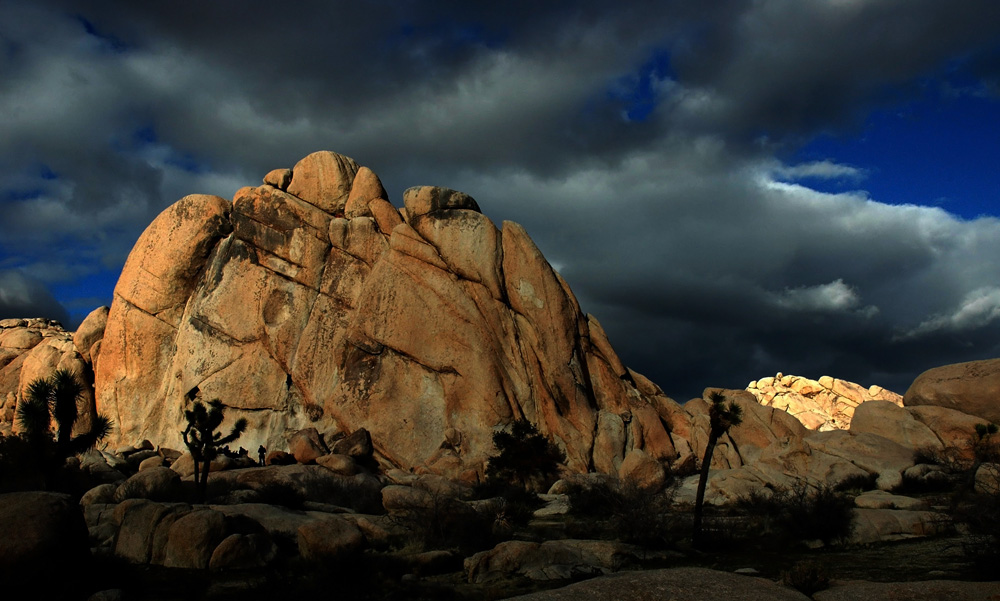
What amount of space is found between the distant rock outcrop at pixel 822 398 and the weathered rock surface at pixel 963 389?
92.9 feet

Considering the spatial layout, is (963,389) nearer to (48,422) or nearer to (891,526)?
(891,526)

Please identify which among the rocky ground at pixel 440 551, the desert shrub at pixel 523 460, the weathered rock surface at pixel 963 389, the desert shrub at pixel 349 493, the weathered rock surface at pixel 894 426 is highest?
the weathered rock surface at pixel 963 389

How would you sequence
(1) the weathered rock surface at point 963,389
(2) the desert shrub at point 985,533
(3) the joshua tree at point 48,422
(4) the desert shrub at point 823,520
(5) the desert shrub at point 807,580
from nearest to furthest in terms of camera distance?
1. (5) the desert shrub at point 807,580
2. (2) the desert shrub at point 985,533
3. (4) the desert shrub at point 823,520
4. (3) the joshua tree at point 48,422
5. (1) the weathered rock surface at point 963,389

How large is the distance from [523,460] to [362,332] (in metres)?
14.5

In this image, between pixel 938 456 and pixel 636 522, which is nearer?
pixel 636 522

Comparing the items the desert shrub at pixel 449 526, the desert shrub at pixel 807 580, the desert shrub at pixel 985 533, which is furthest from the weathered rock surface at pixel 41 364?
the desert shrub at pixel 985 533

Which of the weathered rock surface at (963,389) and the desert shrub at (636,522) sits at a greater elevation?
the weathered rock surface at (963,389)

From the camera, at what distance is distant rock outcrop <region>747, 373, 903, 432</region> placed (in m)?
80.6

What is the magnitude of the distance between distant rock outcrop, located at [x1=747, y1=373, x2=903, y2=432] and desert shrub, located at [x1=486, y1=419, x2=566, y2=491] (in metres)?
47.2

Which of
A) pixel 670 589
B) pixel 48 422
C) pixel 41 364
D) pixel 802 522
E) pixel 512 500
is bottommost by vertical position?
pixel 670 589

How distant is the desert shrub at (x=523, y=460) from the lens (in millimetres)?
38875

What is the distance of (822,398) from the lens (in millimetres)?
84188

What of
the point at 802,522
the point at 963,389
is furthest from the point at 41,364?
the point at 963,389

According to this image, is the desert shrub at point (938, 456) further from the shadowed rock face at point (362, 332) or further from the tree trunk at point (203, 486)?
the tree trunk at point (203, 486)
